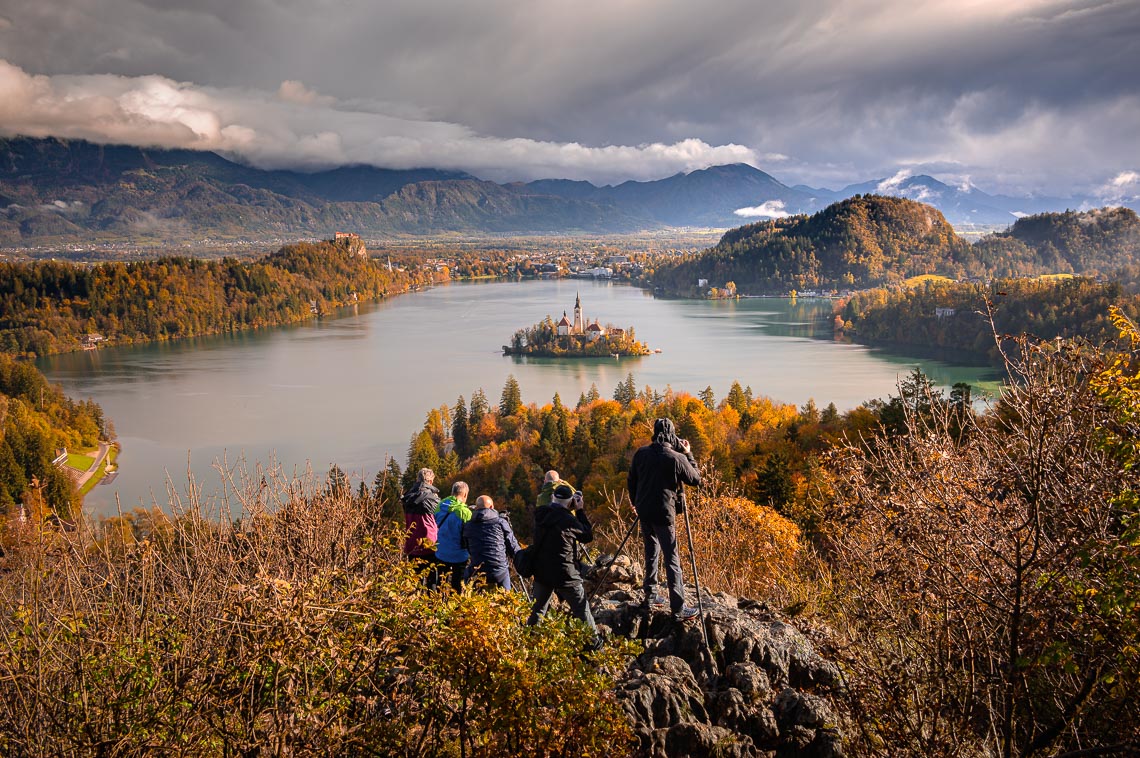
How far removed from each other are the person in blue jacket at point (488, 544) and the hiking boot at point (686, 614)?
0.93 m

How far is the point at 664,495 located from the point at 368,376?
41.0 m

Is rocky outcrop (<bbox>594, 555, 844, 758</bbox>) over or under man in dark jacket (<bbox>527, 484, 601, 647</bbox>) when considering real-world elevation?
under

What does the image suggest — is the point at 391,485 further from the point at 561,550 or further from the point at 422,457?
the point at 561,550

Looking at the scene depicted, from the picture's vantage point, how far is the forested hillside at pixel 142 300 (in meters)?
61.4

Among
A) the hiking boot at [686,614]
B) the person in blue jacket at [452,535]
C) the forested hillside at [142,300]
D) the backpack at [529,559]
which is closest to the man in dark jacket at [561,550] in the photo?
the backpack at [529,559]

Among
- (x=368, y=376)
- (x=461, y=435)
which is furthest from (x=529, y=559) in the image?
(x=368, y=376)

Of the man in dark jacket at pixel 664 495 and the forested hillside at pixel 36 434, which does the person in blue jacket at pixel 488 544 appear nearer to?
the man in dark jacket at pixel 664 495

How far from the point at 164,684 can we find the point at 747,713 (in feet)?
→ 7.96

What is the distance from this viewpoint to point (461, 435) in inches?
1254

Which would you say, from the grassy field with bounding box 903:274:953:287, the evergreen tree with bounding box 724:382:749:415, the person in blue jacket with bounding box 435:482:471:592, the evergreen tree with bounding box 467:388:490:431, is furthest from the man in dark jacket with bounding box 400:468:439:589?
the grassy field with bounding box 903:274:953:287

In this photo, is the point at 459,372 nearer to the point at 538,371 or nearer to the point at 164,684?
the point at 538,371

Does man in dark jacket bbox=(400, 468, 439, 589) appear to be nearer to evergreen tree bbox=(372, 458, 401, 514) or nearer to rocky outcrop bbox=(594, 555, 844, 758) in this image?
rocky outcrop bbox=(594, 555, 844, 758)

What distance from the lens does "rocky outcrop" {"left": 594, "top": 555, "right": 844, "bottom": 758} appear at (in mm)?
3234

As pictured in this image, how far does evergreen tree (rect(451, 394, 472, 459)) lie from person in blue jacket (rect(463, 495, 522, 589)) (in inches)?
1066
